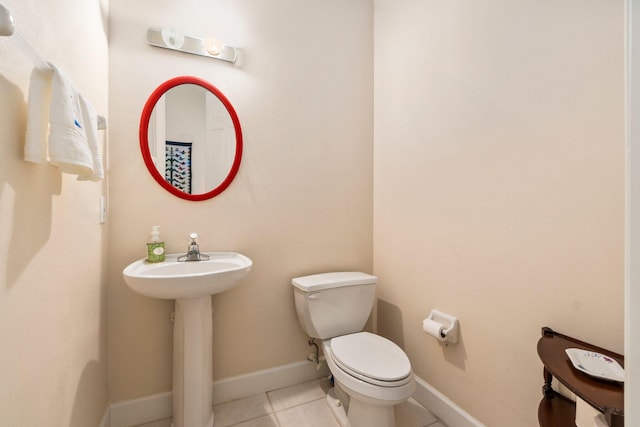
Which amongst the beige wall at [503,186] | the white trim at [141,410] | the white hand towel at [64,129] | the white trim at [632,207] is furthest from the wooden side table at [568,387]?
the white trim at [141,410]

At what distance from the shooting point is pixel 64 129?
2.50 ft

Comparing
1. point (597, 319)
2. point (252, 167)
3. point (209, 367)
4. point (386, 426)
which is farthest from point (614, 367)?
point (252, 167)

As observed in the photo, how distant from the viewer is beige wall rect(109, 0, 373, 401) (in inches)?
57.6

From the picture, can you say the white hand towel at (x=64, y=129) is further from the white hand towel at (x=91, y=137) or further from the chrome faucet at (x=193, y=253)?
the chrome faucet at (x=193, y=253)

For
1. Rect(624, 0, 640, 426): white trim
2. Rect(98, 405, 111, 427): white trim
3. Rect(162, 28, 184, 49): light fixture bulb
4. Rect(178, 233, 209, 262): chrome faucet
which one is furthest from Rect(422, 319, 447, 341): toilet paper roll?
Rect(162, 28, 184, 49): light fixture bulb

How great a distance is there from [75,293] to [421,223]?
1.61 meters

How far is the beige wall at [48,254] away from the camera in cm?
65

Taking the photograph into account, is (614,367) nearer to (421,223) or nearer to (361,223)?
(421,223)

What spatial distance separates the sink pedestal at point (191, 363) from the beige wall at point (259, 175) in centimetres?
23

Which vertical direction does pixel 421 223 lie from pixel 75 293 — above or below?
A: above

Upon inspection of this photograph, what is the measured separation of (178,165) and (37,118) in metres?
0.87

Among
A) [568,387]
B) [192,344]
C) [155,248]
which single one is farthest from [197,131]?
[568,387]

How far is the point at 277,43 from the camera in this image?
1771 millimetres

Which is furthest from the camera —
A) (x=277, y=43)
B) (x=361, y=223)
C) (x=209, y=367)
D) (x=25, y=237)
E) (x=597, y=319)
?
(x=361, y=223)
